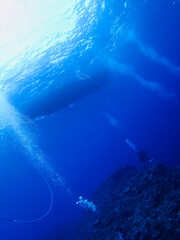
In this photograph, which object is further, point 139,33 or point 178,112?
point 178,112

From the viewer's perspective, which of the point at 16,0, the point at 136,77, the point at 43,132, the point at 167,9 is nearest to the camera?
the point at 16,0

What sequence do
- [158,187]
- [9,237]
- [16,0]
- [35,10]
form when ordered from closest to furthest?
[158,187] < [16,0] < [35,10] < [9,237]

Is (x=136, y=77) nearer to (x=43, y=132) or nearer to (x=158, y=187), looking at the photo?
(x=43, y=132)

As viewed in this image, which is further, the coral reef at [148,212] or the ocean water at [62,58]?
the ocean water at [62,58]

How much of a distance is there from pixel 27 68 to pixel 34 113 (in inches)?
301

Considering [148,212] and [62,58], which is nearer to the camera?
[148,212]

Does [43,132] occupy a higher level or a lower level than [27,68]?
higher

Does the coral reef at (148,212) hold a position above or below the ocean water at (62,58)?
below

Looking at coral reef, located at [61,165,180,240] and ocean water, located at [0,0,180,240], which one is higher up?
ocean water, located at [0,0,180,240]

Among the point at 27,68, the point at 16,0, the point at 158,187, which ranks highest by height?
the point at 27,68

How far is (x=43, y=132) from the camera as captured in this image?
29.6 meters

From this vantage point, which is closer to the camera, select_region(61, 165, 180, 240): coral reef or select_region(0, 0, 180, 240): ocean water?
select_region(61, 165, 180, 240): coral reef

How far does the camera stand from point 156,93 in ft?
182

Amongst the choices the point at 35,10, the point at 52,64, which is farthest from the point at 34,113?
the point at 35,10
